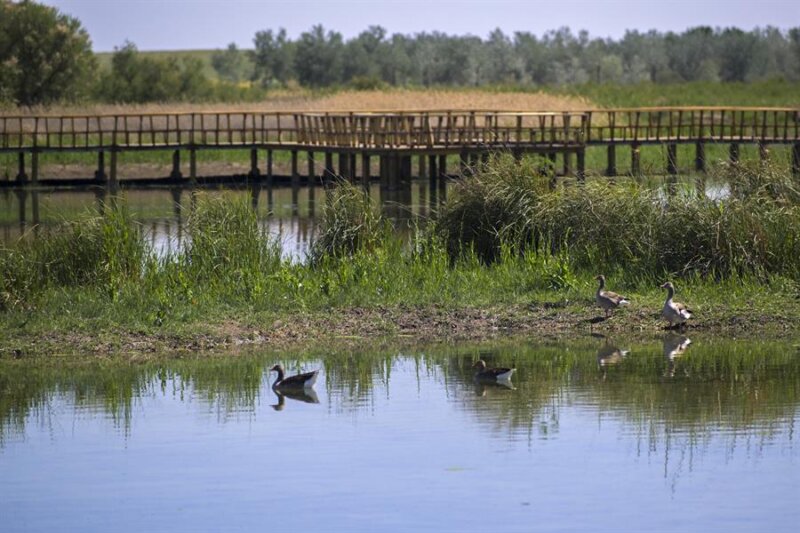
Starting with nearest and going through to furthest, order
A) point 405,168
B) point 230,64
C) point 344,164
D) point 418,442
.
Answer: point 418,442 → point 344,164 → point 405,168 → point 230,64

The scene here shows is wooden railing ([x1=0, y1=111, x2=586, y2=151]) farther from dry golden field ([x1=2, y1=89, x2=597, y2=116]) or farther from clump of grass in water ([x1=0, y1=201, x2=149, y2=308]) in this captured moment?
clump of grass in water ([x1=0, y1=201, x2=149, y2=308])

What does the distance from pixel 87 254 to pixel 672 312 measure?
24.7 feet

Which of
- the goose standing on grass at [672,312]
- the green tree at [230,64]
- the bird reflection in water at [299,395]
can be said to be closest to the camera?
the bird reflection in water at [299,395]

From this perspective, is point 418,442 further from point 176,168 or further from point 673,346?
point 176,168

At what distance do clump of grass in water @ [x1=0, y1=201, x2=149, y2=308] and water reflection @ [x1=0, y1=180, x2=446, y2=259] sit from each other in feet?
27.4

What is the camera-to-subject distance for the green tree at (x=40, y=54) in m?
63.9

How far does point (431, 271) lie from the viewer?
19.2 meters

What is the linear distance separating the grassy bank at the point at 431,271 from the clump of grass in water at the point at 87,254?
0.08 feet

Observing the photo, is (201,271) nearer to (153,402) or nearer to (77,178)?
(153,402)

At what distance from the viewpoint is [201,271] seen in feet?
62.5

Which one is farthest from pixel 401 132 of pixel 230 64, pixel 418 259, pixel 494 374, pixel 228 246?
pixel 230 64

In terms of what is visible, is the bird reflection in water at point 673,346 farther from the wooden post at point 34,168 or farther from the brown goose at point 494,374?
the wooden post at point 34,168

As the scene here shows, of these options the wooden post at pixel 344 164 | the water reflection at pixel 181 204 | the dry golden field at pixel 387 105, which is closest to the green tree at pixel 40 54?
the dry golden field at pixel 387 105

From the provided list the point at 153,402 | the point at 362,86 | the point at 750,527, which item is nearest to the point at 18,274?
the point at 153,402
